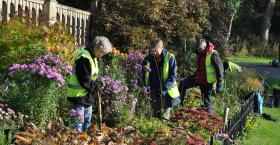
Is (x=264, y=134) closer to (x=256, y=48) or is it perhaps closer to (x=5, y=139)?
(x=5, y=139)

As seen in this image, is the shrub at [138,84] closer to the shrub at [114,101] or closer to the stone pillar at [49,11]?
the shrub at [114,101]

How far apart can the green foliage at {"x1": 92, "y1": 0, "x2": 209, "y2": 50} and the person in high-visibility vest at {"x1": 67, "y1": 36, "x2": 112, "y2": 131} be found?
29.2ft

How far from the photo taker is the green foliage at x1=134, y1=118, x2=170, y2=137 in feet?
31.5

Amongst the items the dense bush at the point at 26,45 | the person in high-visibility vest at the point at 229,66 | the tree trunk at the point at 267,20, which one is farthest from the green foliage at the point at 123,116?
the tree trunk at the point at 267,20

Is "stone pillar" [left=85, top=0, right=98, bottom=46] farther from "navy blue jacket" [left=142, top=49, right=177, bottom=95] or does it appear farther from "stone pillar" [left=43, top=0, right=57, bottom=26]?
"navy blue jacket" [left=142, top=49, right=177, bottom=95]

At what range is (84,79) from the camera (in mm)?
8469

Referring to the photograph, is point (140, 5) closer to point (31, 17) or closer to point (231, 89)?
point (231, 89)

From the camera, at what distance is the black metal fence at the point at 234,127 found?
8.24 m

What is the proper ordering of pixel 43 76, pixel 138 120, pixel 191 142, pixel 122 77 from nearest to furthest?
pixel 191 142, pixel 43 76, pixel 138 120, pixel 122 77

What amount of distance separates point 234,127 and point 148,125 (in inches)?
52.5

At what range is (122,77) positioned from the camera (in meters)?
11.0

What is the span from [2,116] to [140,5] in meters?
10.6

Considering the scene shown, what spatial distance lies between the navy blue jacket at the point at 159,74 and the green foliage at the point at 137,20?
6.60 metres

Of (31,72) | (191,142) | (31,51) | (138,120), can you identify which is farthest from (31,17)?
(191,142)
